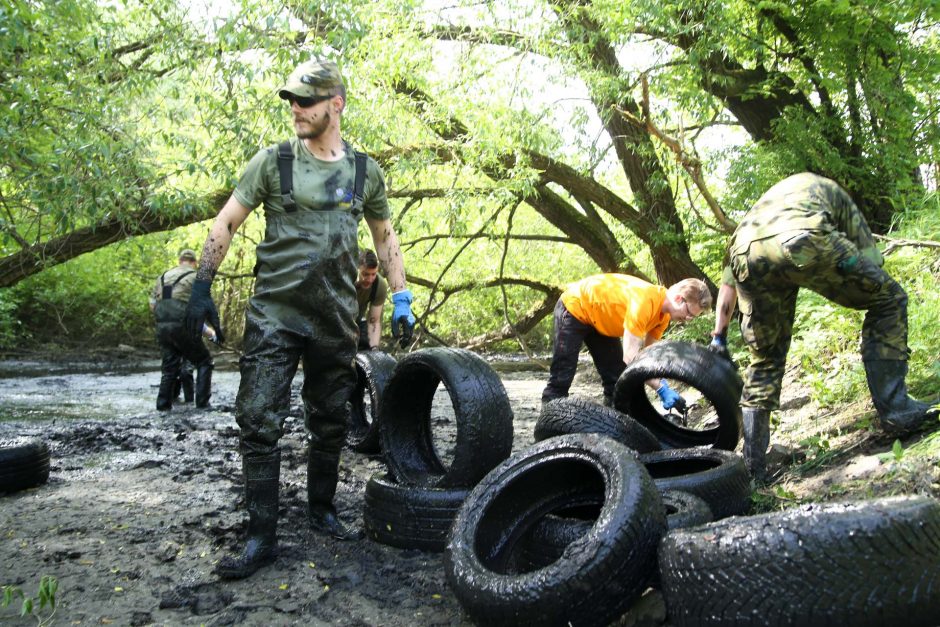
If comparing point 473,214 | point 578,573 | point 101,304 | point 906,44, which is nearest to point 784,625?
point 578,573

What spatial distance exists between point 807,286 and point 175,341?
790 cm

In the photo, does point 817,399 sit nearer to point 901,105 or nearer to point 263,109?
point 901,105

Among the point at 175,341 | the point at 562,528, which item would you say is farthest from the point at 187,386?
the point at 562,528

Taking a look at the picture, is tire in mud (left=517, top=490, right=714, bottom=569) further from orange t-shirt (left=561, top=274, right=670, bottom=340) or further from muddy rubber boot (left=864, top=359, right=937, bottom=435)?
orange t-shirt (left=561, top=274, right=670, bottom=340)

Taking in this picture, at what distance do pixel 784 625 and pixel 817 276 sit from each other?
9.17 ft

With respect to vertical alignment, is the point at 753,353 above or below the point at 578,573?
above

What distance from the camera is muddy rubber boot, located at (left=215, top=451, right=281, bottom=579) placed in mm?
4047

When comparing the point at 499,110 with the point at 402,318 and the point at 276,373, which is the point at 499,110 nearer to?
the point at 402,318

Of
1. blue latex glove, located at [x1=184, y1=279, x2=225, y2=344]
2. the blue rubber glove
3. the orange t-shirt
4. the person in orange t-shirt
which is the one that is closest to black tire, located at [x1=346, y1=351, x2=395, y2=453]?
the person in orange t-shirt

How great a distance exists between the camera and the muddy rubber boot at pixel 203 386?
1041 centimetres

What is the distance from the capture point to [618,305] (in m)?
6.78

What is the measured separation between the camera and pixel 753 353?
17.6ft

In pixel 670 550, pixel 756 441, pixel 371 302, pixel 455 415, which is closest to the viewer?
pixel 670 550

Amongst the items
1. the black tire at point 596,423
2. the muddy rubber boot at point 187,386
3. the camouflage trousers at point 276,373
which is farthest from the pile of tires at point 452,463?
the muddy rubber boot at point 187,386
